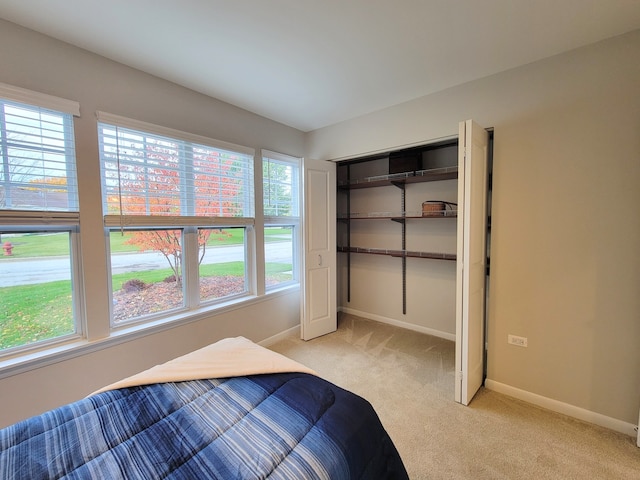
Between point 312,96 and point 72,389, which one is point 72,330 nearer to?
→ point 72,389

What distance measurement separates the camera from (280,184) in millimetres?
3299

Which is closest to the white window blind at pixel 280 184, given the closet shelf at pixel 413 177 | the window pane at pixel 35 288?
the closet shelf at pixel 413 177

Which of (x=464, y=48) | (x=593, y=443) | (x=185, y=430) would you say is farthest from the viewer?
(x=464, y=48)

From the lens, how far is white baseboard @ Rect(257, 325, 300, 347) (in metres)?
3.04

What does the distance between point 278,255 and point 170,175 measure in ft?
4.96

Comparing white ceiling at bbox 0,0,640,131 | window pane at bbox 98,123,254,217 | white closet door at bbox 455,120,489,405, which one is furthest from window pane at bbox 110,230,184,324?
white closet door at bbox 455,120,489,405

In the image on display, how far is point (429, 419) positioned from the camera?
1.90 m

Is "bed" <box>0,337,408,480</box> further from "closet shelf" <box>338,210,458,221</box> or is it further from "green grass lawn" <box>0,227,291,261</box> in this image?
"closet shelf" <box>338,210,458,221</box>

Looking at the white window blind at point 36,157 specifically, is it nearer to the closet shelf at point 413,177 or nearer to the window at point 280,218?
the window at point 280,218

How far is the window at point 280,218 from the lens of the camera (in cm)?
314

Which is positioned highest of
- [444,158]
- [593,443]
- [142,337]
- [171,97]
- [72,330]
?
[171,97]

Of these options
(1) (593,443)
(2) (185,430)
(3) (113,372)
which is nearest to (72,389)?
(3) (113,372)

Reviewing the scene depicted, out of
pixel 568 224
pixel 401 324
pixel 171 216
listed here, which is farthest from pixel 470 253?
pixel 171 216

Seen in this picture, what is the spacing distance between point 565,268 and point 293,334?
2.74 m
